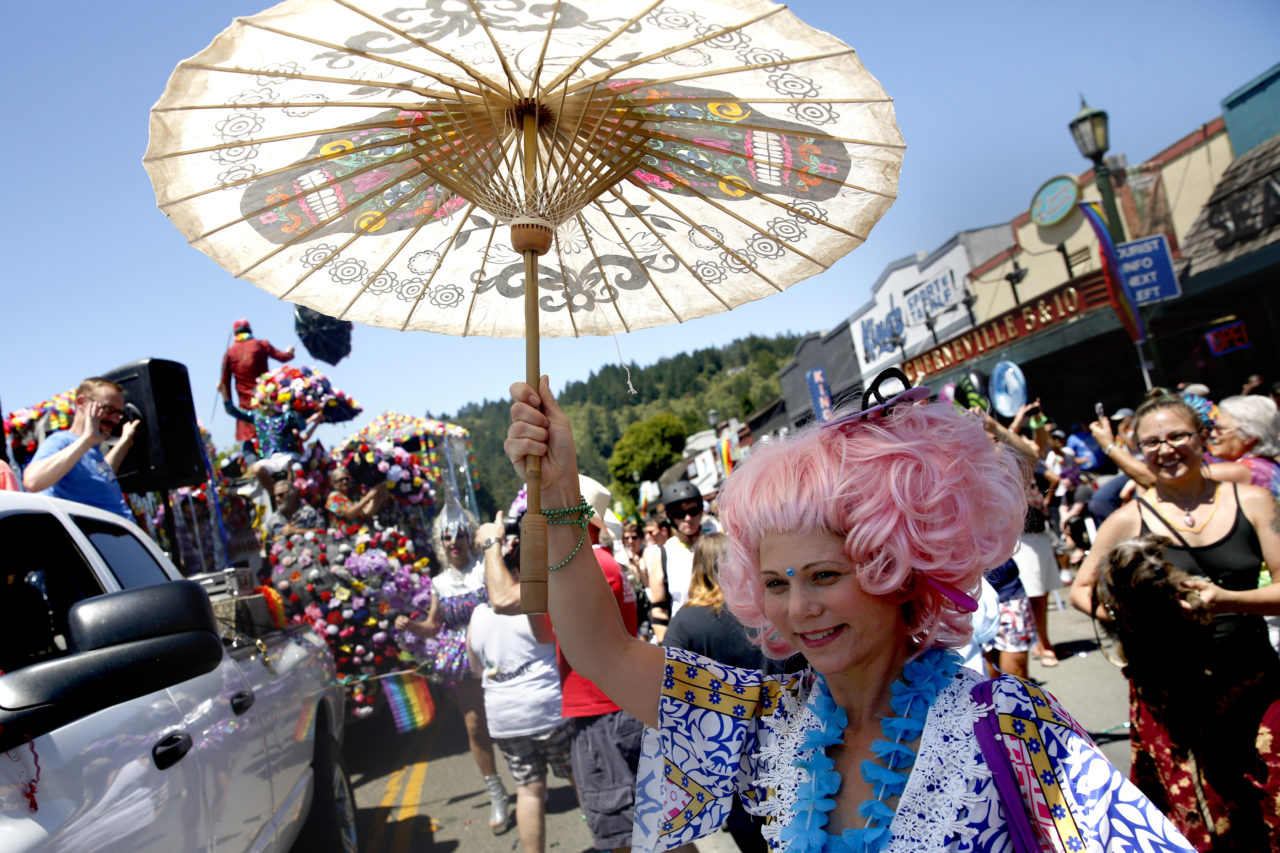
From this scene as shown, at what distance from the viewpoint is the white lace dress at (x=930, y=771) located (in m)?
1.33

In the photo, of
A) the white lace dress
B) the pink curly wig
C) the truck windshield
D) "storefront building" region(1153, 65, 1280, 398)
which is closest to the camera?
the white lace dress

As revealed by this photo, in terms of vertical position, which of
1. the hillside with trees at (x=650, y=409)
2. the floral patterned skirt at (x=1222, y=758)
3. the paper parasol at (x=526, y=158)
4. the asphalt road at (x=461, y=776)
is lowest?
the asphalt road at (x=461, y=776)

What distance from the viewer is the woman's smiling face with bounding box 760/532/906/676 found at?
1591mm

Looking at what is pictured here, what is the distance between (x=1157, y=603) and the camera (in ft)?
10.4

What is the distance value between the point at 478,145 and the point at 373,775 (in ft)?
22.3

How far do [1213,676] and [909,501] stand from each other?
2366 millimetres

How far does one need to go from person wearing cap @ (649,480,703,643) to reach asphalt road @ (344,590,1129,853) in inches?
56.9

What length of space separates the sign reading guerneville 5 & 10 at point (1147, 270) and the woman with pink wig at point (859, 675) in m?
10.6

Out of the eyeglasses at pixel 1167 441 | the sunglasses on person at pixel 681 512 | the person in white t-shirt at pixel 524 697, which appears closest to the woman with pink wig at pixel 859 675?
the eyeglasses at pixel 1167 441

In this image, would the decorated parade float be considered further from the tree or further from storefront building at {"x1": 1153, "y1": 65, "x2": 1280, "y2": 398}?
the tree

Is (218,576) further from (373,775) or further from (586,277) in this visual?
(373,775)

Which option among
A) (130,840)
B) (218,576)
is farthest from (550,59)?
(218,576)

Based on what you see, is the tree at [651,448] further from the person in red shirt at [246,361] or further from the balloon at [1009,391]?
the balloon at [1009,391]

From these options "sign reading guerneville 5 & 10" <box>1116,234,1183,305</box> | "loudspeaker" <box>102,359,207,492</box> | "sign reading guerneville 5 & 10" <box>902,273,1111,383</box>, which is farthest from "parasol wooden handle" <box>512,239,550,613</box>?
"sign reading guerneville 5 & 10" <box>902,273,1111,383</box>
